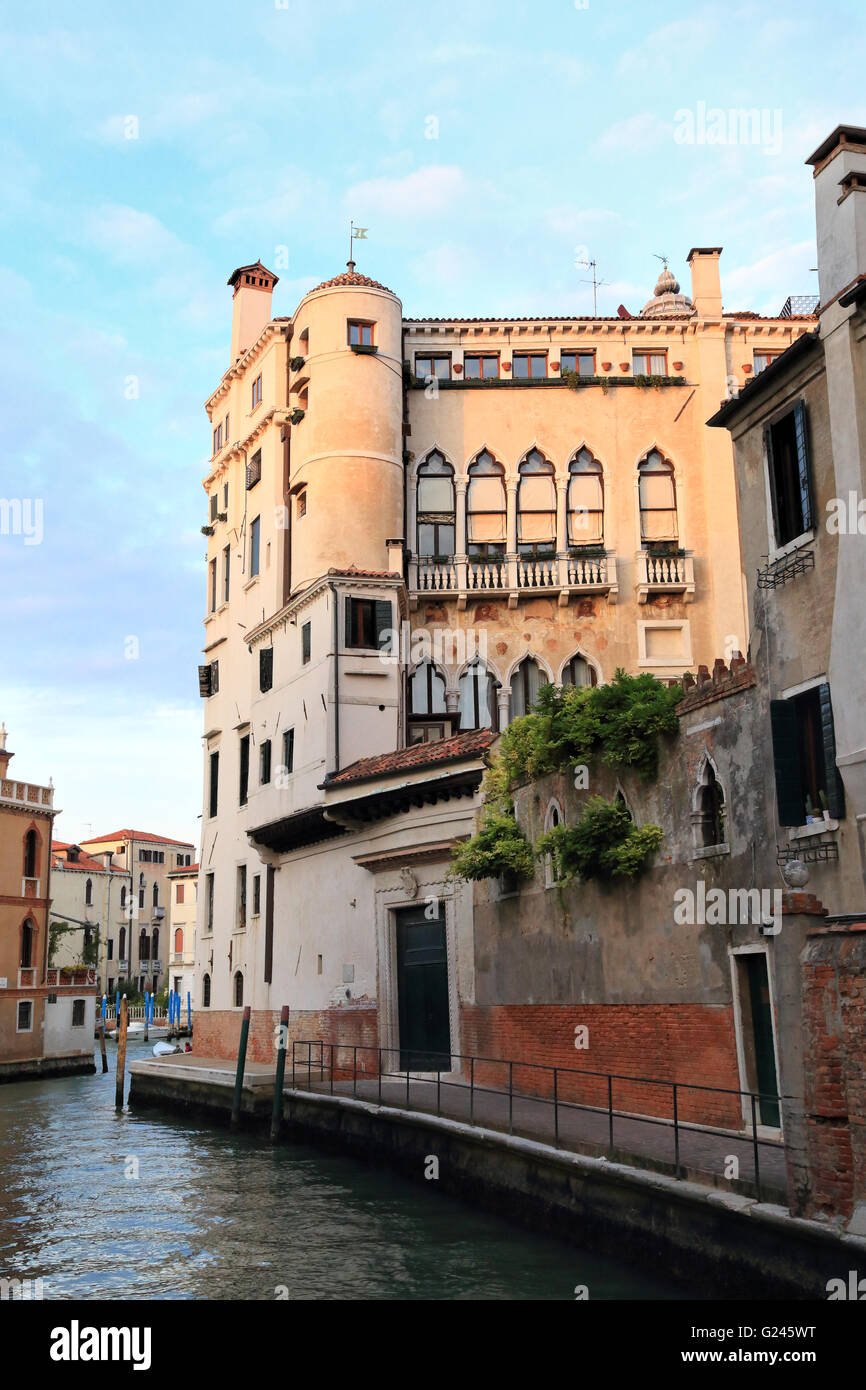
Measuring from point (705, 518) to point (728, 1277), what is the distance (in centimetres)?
2442

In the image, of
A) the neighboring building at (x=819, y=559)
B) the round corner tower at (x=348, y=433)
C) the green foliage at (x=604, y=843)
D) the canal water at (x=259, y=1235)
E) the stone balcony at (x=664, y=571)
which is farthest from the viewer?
the stone balcony at (x=664, y=571)

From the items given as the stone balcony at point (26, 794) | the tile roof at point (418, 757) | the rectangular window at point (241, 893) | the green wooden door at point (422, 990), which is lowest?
the green wooden door at point (422, 990)

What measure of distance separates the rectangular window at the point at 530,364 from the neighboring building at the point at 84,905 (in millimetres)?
64472

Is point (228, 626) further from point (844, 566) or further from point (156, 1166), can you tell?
point (844, 566)

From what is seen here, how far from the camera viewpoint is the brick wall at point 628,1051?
623 inches

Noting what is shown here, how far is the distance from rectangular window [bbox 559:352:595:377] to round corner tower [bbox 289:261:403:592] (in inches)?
163

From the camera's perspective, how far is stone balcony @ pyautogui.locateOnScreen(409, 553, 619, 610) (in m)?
32.6

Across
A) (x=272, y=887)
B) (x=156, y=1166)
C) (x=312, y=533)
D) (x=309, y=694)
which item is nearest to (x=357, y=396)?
(x=312, y=533)

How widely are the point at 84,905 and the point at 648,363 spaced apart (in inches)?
2786

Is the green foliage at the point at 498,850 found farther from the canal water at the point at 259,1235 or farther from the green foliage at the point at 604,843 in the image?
the canal water at the point at 259,1235

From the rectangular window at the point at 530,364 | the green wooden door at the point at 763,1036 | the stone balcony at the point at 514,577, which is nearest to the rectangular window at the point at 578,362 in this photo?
the rectangular window at the point at 530,364

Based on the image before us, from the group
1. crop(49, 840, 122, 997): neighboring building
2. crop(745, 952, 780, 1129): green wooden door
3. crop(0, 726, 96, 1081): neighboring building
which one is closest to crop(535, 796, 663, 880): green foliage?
crop(745, 952, 780, 1129): green wooden door

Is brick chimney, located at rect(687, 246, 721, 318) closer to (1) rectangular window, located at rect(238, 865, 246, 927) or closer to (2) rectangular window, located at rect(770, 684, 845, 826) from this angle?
(1) rectangular window, located at rect(238, 865, 246, 927)

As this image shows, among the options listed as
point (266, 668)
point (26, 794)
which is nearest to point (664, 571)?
point (266, 668)
